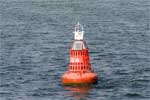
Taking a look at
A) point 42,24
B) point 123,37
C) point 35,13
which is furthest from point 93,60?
point 35,13

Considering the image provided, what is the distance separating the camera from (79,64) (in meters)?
98.6

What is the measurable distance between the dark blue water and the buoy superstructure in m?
0.96

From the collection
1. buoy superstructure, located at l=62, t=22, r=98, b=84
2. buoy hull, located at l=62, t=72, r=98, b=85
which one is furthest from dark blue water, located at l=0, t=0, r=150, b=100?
buoy superstructure, located at l=62, t=22, r=98, b=84

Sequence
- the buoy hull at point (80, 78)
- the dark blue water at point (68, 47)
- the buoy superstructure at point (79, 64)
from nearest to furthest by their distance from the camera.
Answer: the buoy superstructure at point (79, 64)
the dark blue water at point (68, 47)
the buoy hull at point (80, 78)

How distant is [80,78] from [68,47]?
2913 centimetres

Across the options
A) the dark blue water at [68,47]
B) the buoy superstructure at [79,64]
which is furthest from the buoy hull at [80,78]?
the dark blue water at [68,47]

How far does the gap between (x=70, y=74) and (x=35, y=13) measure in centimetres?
7505

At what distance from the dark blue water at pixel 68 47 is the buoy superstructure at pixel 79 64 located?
96cm

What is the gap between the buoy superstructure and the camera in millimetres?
98250

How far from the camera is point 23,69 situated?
362ft

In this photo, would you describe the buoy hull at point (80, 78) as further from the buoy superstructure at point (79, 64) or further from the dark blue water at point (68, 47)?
the dark blue water at point (68, 47)

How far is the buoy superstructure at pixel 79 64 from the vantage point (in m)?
98.2

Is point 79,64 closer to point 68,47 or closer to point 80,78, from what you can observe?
point 80,78

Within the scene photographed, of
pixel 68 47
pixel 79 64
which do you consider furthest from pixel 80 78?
pixel 68 47
